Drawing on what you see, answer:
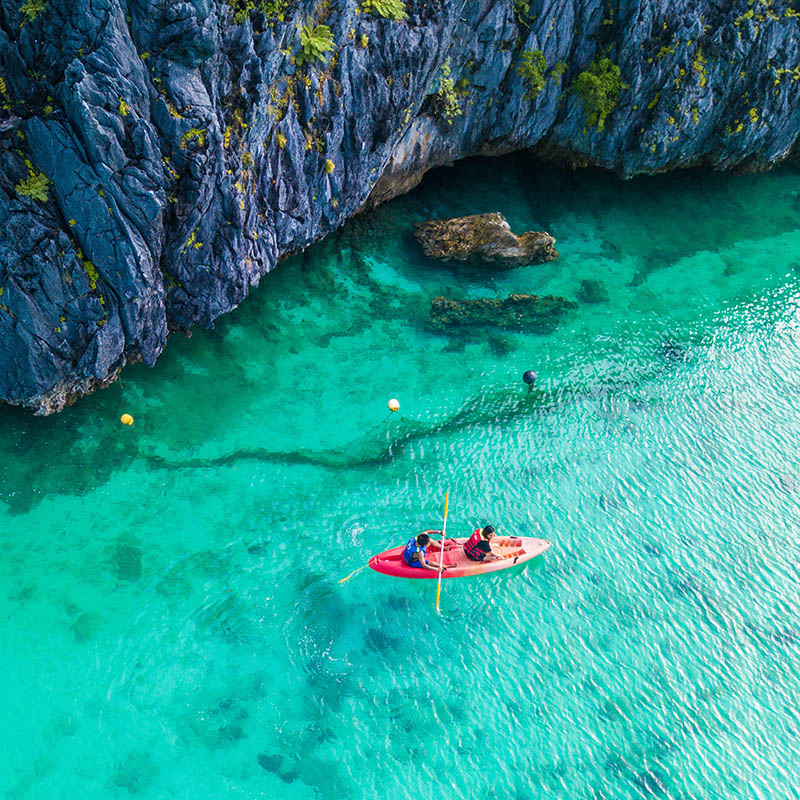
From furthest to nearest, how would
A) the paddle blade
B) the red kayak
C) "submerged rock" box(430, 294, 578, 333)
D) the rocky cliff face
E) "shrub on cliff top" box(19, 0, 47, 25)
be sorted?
"submerged rock" box(430, 294, 578, 333), the red kayak, the paddle blade, the rocky cliff face, "shrub on cliff top" box(19, 0, 47, 25)

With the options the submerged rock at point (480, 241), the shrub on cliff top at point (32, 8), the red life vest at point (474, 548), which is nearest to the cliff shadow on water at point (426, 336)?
the submerged rock at point (480, 241)

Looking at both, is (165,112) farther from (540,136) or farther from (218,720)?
(540,136)

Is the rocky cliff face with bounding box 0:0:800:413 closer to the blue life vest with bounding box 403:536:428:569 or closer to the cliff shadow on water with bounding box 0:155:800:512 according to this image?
the cliff shadow on water with bounding box 0:155:800:512

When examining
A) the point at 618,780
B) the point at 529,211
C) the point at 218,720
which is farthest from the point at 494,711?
the point at 529,211

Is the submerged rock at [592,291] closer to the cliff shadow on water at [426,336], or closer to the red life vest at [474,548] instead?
the cliff shadow on water at [426,336]

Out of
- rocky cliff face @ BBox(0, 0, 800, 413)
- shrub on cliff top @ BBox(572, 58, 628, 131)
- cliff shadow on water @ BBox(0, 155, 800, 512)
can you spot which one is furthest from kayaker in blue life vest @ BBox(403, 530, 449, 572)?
shrub on cliff top @ BBox(572, 58, 628, 131)
